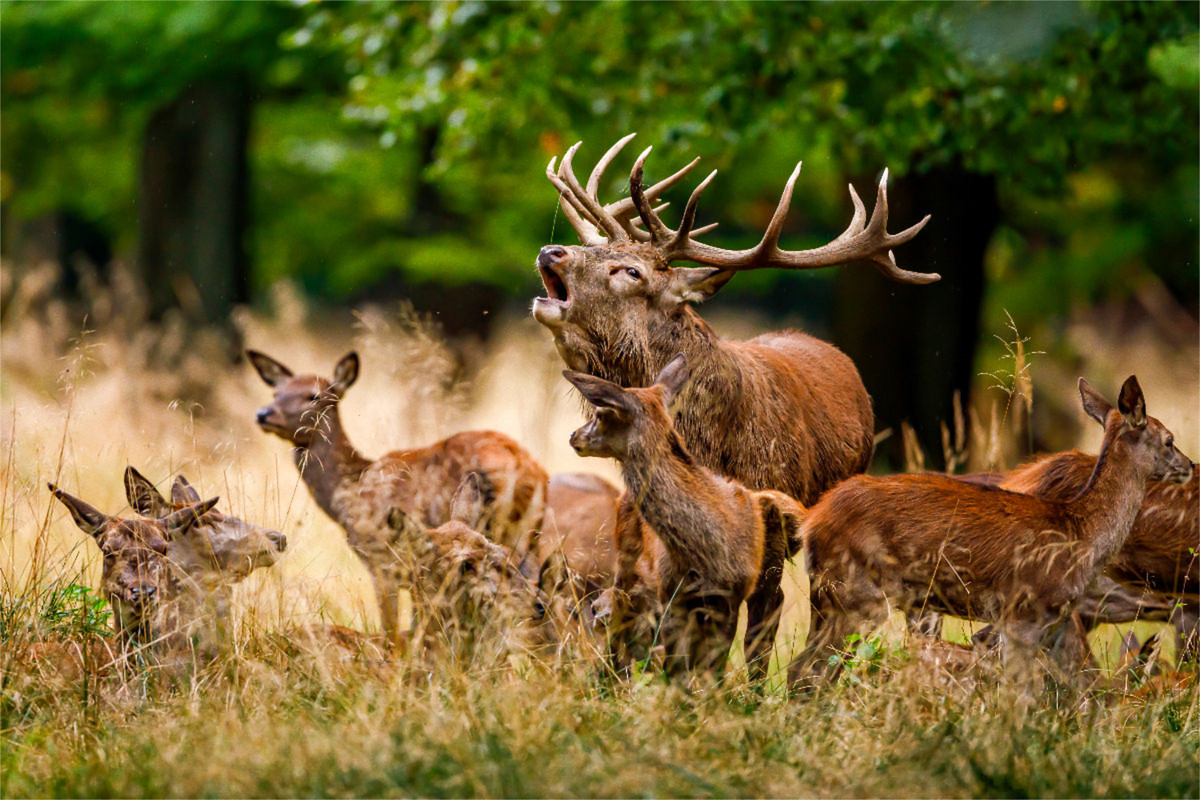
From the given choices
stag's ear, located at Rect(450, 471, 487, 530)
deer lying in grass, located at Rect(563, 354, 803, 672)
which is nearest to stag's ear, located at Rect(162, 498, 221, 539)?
stag's ear, located at Rect(450, 471, 487, 530)

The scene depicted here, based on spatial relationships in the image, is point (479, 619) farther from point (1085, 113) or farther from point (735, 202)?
Result: point (735, 202)

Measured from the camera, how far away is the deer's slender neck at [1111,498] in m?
5.98

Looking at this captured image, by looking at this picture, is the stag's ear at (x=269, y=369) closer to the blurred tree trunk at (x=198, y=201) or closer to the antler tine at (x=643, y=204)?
the antler tine at (x=643, y=204)

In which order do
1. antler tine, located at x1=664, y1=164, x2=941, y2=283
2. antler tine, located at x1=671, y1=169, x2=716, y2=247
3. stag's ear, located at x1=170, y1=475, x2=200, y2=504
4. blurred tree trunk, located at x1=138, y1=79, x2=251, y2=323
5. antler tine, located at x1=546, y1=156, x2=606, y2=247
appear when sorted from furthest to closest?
1. blurred tree trunk, located at x1=138, y1=79, x2=251, y2=323
2. antler tine, located at x1=546, y1=156, x2=606, y2=247
3. antler tine, located at x1=664, y1=164, x2=941, y2=283
4. antler tine, located at x1=671, y1=169, x2=716, y2=247
5. stag's ear, located at x1=170, y1=475, x2=200, y2=504

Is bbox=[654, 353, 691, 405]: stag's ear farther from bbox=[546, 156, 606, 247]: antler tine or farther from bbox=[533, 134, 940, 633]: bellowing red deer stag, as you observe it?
bbox=[546, 156, 606, 247]: antler tine

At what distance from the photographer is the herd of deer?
567 cm

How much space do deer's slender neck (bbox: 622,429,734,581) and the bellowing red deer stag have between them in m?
0.65

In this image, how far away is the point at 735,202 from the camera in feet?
63.9

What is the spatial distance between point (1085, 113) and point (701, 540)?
21.1ft

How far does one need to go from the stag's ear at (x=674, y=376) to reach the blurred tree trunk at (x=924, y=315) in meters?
5.90

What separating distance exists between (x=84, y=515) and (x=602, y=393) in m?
2.06

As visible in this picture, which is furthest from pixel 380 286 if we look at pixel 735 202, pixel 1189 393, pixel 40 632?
pixel 40 632

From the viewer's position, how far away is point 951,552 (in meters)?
5.81

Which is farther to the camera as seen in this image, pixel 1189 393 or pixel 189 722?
pixel 1189 393
